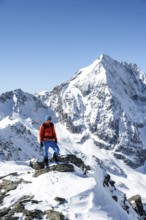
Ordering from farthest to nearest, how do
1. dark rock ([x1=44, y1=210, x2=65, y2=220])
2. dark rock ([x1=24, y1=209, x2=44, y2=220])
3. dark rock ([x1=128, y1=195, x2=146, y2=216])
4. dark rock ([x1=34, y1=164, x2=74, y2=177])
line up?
dark rock ([x1=128, y1=195, x2=146, y2=216]), dark rock ([x1=34, y1=164, x2=74, y2=177]), dark rock ([x1=24, y1=209, x2=44, y2=220]), dark rock ([x1=44, y1=210, x2=65, y2=220])

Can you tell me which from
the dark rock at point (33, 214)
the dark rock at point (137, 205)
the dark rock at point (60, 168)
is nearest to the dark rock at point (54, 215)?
the dark rock at point (33, 214)

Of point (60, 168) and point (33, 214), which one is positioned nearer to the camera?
point (33, 214)

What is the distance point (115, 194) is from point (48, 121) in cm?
807

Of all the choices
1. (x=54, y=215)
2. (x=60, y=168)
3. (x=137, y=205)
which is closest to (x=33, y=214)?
(x=54, y=215)

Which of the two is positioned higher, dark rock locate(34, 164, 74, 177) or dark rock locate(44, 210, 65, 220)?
dark rock locate(34, 164, 74, 177)

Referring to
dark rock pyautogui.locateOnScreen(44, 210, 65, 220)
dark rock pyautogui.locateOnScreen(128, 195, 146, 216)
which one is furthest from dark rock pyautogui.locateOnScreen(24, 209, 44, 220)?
dark rock pyautogui.locateOnScreen(128, 195, 146, 216)

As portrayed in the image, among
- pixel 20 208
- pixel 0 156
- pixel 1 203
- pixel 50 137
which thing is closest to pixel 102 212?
pixel 20 208

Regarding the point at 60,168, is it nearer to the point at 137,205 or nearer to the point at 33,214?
the point at 33,214

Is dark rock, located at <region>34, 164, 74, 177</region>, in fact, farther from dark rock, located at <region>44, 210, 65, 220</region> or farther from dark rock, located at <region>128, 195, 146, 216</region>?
dark rock, located at <region>128, 195, 146, 216</region>

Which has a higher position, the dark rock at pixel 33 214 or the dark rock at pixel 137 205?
the dark rock at pixel 137 205

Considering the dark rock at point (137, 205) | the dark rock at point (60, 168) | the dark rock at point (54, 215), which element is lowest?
the dark rock at point (54, 215)

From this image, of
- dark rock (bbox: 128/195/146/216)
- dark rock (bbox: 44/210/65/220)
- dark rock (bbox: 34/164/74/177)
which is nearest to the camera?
dark rock (bbox: 44/210/65/220)

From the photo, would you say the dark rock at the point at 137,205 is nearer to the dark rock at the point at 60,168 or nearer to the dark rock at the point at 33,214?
the dark rock at the point at 60,168

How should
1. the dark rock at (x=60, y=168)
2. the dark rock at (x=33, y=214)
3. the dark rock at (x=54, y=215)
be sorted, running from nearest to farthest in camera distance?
the dark rock at (x=54, y=215) < the dark rock at (x=33, y=214) < the dark rock at (x=60, y=168)
